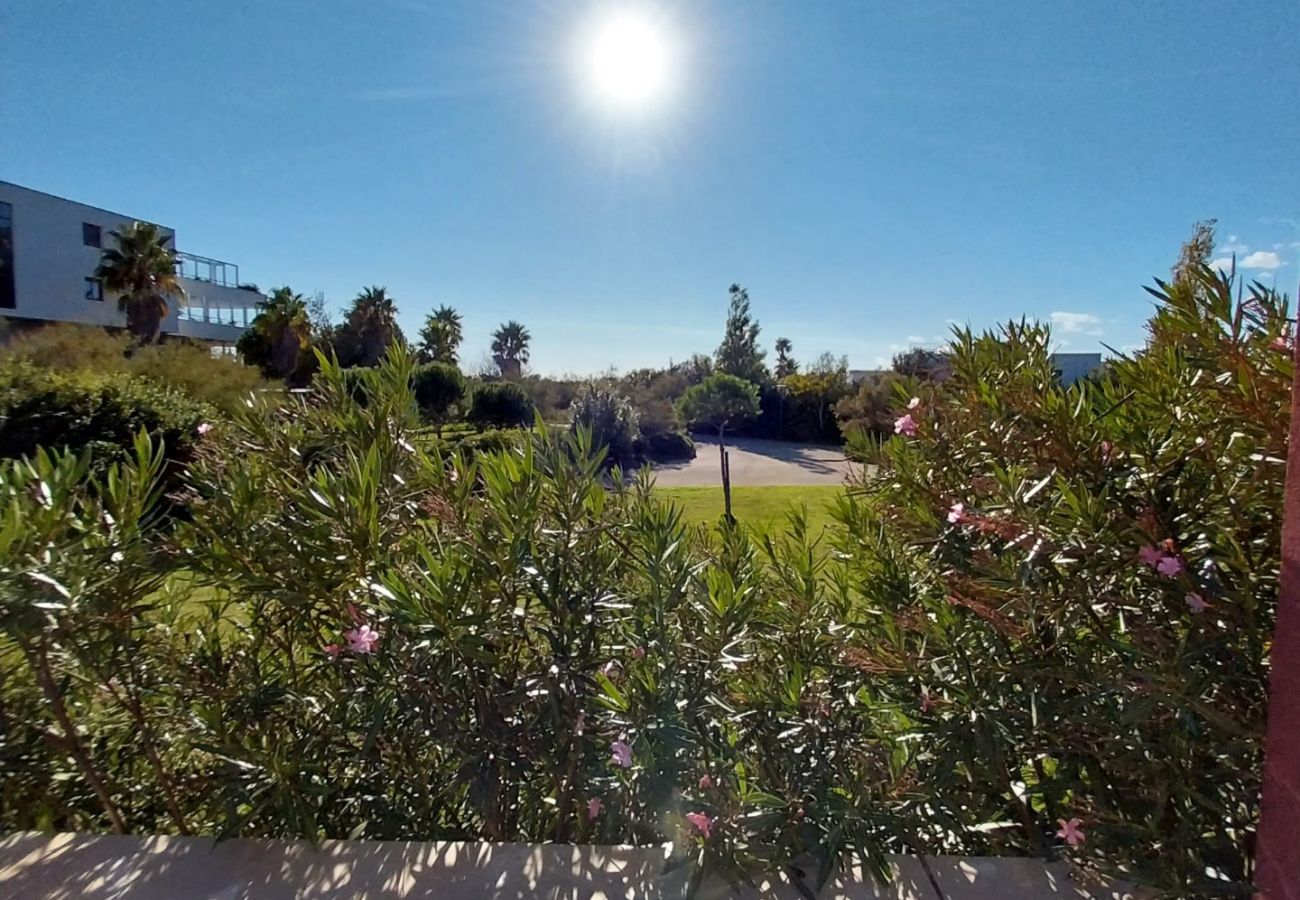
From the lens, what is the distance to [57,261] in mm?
28156

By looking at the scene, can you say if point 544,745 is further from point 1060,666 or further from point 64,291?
point 64,291

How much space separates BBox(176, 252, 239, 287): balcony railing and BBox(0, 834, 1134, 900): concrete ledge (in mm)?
39279

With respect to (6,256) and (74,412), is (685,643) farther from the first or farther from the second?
(6,256)

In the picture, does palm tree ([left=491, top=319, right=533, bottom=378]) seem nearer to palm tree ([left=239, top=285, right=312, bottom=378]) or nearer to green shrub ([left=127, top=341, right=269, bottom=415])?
palm tree ([left=239, top=285, right=312, bottom=378])

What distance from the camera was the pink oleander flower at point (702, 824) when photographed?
4.49ft

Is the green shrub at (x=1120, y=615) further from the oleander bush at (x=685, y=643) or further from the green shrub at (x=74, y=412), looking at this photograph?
the green shrub at (x=74, y=412)

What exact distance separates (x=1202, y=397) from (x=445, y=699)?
184cm

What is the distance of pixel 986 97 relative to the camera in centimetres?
365

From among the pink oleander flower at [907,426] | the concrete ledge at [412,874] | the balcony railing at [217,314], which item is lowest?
the concrete ledge at [412,874]

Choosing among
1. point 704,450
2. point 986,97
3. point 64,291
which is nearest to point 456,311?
point 64,291

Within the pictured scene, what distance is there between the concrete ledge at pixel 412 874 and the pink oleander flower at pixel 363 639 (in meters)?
0.49

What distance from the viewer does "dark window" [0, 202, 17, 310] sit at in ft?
85.3

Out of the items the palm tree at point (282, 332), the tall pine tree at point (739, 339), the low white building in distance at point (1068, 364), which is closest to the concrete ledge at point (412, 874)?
the low white building in distance at point (1068, 364)

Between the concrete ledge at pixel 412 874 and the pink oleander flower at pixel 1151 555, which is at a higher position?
the pink oleander flower at pixel 1151 555
